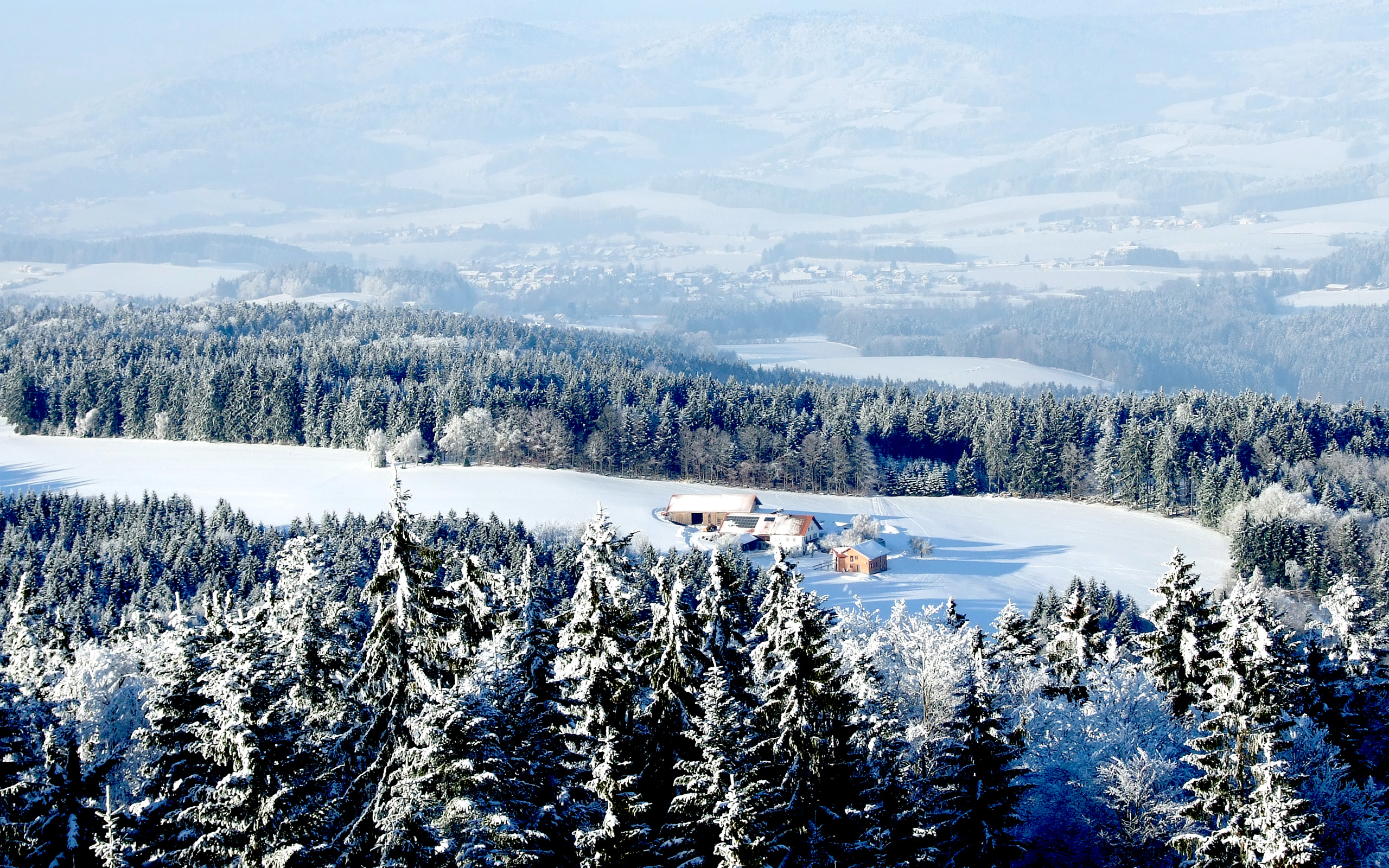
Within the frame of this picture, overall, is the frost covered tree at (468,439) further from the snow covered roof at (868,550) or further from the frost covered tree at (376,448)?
the snow covered roof at (868,550)

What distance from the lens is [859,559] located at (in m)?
86.7

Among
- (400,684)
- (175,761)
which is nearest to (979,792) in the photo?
(400,684)

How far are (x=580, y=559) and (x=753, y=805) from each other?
6.13m

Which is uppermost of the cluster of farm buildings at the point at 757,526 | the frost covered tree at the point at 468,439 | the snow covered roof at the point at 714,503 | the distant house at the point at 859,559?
the frost covered tree at the point at 468,439

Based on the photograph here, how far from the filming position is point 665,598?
29250 mm

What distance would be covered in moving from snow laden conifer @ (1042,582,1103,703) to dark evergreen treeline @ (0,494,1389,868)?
107 inches

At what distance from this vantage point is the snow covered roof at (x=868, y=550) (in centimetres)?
8712

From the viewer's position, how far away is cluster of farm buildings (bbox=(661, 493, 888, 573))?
8712cm

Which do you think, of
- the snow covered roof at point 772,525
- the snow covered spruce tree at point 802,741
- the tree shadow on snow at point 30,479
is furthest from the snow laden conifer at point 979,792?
the tree shadow on snow at point 30,479

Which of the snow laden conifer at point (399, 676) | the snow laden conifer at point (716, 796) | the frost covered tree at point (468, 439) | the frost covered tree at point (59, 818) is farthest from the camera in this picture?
the frost covered tree at point (468, 439)

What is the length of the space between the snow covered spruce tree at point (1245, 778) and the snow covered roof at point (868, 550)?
56059 mm

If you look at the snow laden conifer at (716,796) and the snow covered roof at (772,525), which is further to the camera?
Result: the snow covered roof at (772,525)

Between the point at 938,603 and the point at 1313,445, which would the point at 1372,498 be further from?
the point at 938,603

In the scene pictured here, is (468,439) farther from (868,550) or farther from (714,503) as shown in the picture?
(868,550)
